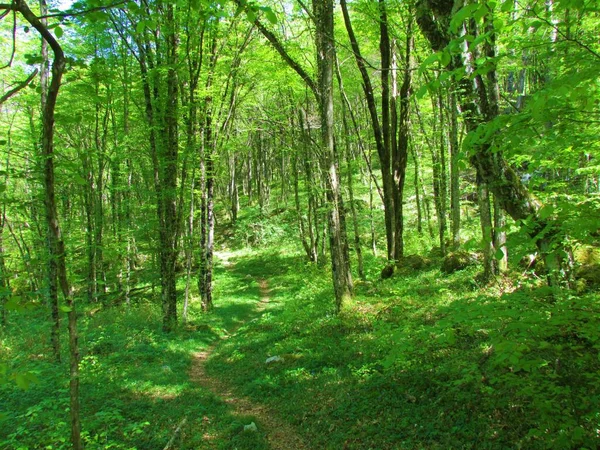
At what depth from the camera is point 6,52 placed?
1372 cm

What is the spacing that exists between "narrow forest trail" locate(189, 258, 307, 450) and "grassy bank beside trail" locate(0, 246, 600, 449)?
10 centimetres

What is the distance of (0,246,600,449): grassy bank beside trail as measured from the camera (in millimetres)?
3266

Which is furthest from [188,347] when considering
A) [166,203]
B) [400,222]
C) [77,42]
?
[77,42]

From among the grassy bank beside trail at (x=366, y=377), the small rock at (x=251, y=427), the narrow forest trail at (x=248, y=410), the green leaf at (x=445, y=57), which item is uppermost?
the green leaf at (x=445, y=57)

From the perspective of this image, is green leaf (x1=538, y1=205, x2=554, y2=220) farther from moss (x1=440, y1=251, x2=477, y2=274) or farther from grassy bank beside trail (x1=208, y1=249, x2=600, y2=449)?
moss (x1=440, y1=251, x2=477, y2=274)

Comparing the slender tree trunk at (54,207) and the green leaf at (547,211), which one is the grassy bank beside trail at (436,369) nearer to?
the green leaf at (547,211)

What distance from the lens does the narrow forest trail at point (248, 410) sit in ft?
17.2

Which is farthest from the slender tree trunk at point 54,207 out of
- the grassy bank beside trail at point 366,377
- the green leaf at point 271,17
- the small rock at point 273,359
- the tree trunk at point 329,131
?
the tree trunk at point 329,131

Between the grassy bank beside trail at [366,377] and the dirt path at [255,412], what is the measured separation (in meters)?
0.11


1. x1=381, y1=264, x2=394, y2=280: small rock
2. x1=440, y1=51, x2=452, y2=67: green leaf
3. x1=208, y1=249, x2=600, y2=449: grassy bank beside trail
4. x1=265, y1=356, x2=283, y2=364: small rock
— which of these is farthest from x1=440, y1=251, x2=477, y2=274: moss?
x1=440, y1=51, x2=452, y2=67: green leaf

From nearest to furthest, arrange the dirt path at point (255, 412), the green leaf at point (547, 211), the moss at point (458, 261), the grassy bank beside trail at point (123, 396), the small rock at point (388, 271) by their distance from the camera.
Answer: the green leaf at point (547, 211) → the grassy bank beside trail at point (123, 396) → the dirt path at point (255, 412) → the moss at point (458, 261) → the small rock at point (388, 271)

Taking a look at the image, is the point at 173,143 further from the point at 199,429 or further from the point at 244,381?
the point at 199,429

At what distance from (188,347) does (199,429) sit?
15.3 ft

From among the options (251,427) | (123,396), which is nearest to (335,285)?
(251,427)
